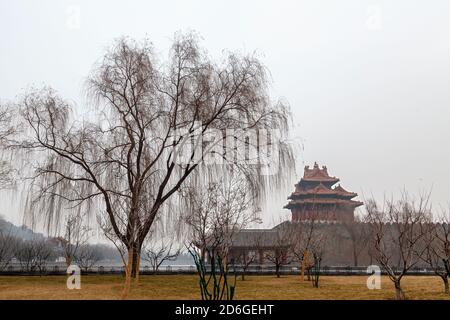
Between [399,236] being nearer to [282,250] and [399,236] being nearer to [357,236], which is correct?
[282,250]

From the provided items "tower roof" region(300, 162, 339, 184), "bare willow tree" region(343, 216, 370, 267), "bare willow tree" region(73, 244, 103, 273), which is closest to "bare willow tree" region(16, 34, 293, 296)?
"bare willow tree" region(73, 244, 103, 273)

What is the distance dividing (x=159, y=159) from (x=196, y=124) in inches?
56.9

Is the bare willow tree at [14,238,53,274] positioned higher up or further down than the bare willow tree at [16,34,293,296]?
further down

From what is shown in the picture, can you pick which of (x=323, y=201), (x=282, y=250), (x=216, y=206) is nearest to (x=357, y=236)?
(x=323, y=201)

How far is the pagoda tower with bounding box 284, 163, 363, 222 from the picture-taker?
33.5 m

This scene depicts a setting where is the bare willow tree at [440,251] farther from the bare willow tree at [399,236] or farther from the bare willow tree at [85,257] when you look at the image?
the bare willow tree at [85,257]

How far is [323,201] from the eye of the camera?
34.0m

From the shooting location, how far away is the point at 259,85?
11891 mm

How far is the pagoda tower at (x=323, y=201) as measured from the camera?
110ft

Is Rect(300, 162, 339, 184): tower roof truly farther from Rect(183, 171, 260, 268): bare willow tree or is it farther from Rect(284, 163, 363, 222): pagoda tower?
Rect(183, 171, 260, 268): bare willow tree

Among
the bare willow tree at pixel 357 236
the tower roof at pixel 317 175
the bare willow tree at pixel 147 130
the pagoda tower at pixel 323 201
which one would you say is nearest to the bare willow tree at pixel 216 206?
the bare willow tree at pixel 147 130
